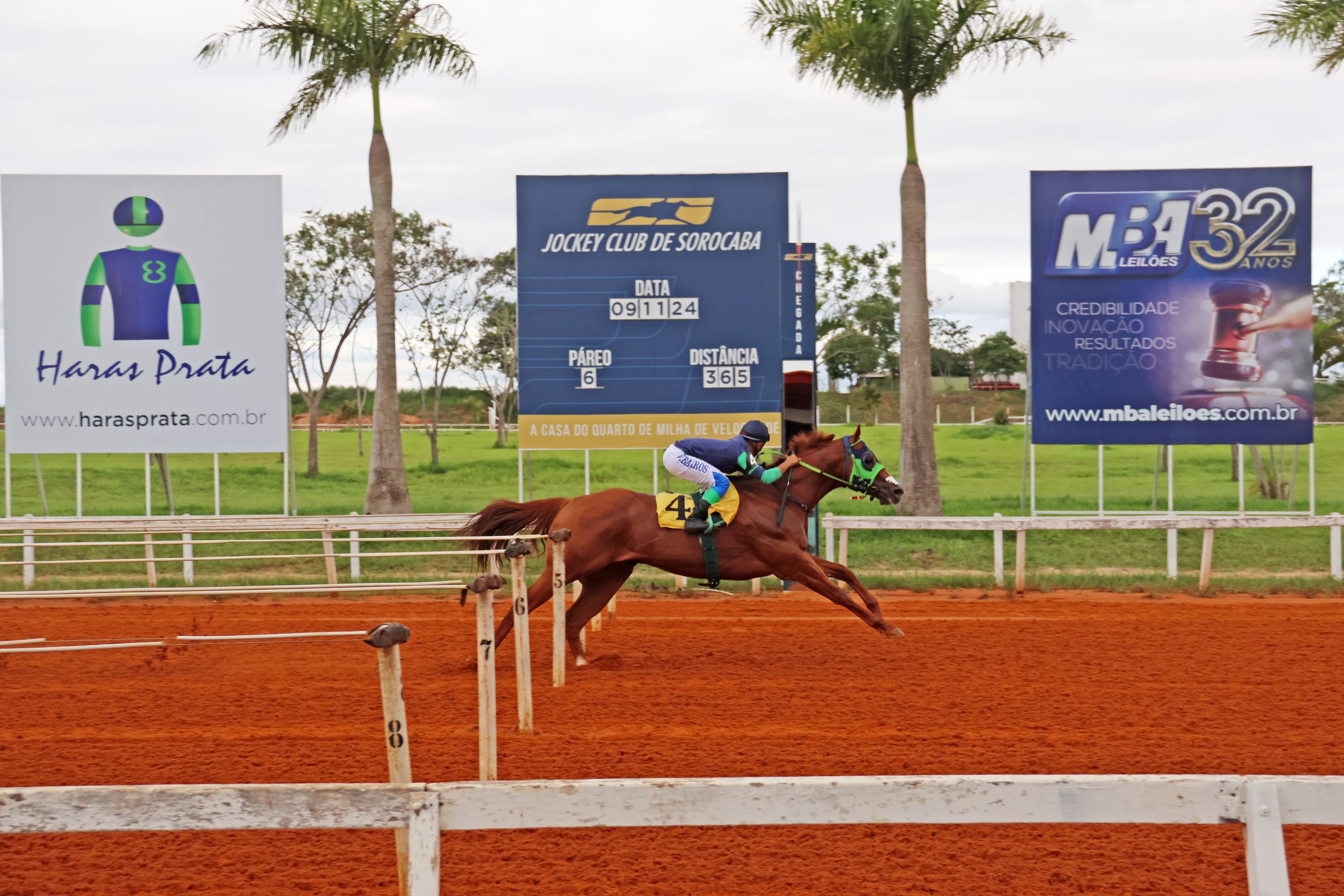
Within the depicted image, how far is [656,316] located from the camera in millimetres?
16172

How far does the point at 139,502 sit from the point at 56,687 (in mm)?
21977

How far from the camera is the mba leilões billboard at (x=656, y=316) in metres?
16.1

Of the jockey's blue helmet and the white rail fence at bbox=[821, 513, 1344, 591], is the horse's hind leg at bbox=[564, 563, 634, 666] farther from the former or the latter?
the white rail fence at bbox=[821, 513, 1344, 591]

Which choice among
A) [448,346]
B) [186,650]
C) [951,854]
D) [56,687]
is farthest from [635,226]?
[448,346]

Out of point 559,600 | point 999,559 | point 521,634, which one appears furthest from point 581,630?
point 999,559

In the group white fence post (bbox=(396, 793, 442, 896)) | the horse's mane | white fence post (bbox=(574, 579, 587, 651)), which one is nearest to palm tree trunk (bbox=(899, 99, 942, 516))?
white fence post (bbox=(574, 579, 587, 651))

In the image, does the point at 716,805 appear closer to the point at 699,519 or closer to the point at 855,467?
the point at 699,519

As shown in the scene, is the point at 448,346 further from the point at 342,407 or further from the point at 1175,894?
the point at 1175,894

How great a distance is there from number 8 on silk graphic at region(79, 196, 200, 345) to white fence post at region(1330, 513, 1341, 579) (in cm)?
1556

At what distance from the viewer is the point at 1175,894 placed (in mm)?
4379

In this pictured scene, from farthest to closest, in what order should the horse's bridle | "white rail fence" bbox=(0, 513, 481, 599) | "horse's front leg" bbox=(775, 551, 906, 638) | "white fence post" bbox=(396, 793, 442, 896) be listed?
"white rail fence" bbox=(0, 513, 481, 599)
the horse's bridle
"horse's front leg" bbox=(775, 551, 906, 638)
"white fence post" bbox=(396, 793, 442, 896)

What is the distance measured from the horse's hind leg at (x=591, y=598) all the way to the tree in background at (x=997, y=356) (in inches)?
2072

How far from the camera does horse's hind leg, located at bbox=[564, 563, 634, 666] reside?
955cm

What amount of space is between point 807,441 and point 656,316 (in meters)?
6.11
